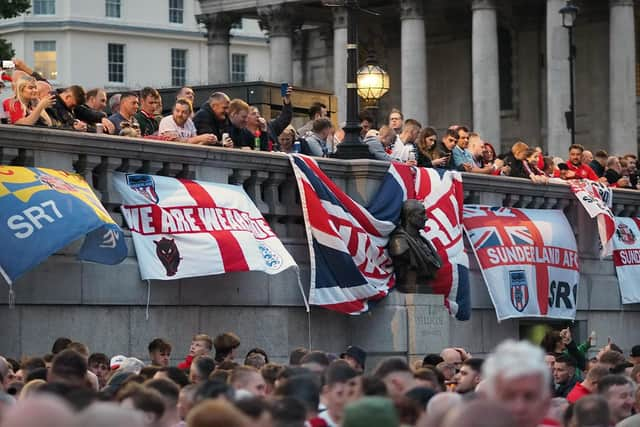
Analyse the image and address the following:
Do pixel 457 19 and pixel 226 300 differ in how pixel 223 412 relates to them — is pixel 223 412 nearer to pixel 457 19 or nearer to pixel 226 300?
pixel 226 300

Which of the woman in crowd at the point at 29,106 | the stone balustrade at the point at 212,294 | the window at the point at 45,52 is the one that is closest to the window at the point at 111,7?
the window at the point at 45,52

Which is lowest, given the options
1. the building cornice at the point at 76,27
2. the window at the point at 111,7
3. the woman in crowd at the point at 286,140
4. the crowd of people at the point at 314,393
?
the crowd of people at the point at 314,393

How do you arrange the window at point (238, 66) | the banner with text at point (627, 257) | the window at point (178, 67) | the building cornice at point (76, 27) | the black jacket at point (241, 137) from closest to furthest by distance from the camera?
the black jacket at point (241, 137) < the banner with text at point (627, 257) < the building cornice at point (76, 27) < the window at point (178, 67) < the window at point (238, 66)

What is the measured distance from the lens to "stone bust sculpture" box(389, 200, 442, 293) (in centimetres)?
2439

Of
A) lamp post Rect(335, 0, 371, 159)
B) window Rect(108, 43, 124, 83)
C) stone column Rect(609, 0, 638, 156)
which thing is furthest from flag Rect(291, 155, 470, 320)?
window Rect(108, 43, 124, 83)

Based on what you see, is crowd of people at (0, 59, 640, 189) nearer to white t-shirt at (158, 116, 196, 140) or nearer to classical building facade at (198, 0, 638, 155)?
white t-shirt at (158, 116, 196, 140)

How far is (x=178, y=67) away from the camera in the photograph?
104625mm

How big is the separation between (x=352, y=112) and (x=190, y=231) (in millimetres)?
4962

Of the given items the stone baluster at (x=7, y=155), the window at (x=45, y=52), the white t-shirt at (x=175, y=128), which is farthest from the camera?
the window at (x=45, y=52)

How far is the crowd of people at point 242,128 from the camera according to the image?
69.4 feet

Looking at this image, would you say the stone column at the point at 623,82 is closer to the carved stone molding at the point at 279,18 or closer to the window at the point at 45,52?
the carved stone molding at the point at 279,18

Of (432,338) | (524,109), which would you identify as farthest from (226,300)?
(524,109)

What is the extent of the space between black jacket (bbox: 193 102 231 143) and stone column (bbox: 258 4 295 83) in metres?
56.1

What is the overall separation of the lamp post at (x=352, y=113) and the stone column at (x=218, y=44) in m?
55.3
